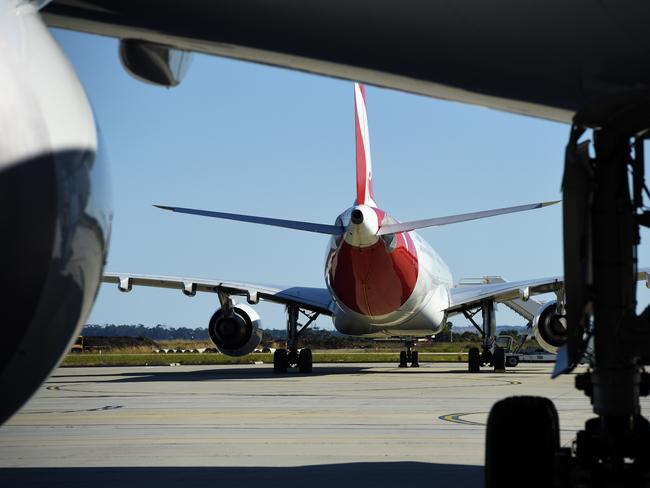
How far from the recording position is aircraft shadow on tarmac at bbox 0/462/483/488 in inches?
218

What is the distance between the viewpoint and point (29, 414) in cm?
1124

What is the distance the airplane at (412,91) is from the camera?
9.66 feet

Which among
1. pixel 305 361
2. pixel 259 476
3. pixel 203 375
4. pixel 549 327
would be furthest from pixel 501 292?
pixel 259 476

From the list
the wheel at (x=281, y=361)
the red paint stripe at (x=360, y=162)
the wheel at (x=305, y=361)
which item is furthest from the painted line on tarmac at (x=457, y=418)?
the wheel at (x=281, y=361)

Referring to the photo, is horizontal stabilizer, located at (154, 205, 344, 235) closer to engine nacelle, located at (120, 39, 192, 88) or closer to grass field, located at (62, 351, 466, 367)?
engine nacelle, located at (120, 39, 192, 88)

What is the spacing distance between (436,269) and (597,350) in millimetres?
20870

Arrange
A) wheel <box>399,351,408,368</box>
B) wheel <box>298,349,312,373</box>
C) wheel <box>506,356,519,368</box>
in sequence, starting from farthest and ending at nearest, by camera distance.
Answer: wheel <box>506,356,519,368</box> → wheel <box>399,351,408,368</box> → wheel <box>298,349,312,373</box>

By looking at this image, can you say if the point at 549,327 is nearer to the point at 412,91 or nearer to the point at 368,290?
the point at 368,290

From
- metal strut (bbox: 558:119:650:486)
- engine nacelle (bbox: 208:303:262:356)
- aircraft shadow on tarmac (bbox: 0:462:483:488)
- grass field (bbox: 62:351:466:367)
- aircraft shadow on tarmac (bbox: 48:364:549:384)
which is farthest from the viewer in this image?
grass field (bbox: 62:351:466:367)

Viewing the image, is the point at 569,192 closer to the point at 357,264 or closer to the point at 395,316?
the point at 357,264

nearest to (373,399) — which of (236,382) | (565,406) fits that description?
(565,406)

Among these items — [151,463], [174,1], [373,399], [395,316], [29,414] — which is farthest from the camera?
[395,316]

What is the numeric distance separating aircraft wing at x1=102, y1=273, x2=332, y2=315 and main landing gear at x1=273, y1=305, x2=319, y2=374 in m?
0.37

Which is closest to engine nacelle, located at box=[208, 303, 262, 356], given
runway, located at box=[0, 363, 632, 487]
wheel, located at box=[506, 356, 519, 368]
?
runway, located at box=[0, 363, 632, 487]
